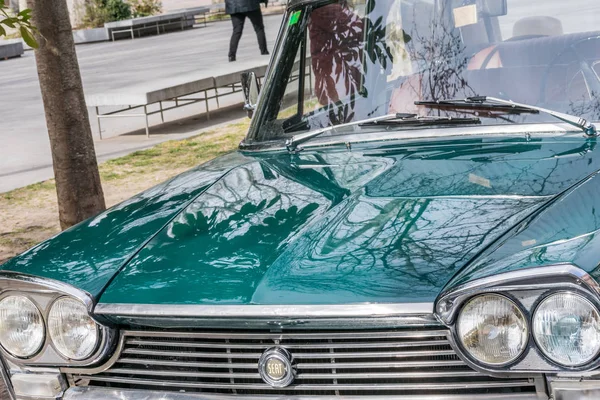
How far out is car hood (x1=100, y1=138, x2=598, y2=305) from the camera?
2.72m

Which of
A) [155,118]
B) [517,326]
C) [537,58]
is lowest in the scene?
[155,118]

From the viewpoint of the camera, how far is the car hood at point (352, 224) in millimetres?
2725

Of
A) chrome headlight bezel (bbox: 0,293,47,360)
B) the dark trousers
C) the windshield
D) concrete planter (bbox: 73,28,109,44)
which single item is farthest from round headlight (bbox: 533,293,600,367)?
concrete planter (bbox: 73,28,109,44)

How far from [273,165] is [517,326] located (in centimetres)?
163

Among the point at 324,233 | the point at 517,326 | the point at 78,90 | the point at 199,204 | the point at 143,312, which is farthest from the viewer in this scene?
the point at 78,90

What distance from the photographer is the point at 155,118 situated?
14406 mm

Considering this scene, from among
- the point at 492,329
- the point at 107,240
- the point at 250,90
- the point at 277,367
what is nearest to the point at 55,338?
the point at 107,240

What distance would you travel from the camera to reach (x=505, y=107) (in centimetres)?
381

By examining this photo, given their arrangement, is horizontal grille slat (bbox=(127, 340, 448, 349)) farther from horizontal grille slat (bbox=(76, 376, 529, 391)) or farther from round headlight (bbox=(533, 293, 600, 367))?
round headlight (bbox=(533, 293, 600, 367))

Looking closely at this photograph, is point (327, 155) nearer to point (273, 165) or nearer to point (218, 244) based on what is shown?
point (273, 165)

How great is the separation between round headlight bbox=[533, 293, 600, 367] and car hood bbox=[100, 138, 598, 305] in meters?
0.29

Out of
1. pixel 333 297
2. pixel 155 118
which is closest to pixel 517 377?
pixel 333 297

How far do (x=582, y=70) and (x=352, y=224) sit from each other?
1.40 m

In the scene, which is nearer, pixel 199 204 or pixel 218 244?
pixel 218 244
